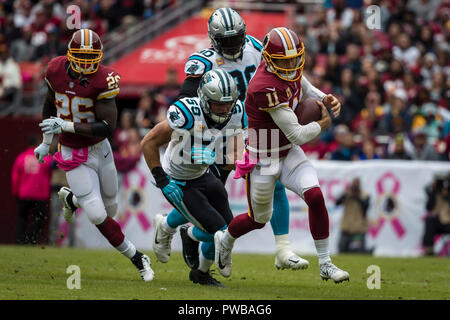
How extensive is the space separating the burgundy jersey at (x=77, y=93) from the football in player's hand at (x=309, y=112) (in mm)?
1609

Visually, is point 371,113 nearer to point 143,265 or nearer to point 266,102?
point 143,265

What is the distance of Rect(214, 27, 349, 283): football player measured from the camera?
669cm

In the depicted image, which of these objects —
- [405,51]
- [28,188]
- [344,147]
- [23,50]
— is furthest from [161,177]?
[23,50]

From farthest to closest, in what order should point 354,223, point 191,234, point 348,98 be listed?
point 348,98
point 354,223
point 191,234

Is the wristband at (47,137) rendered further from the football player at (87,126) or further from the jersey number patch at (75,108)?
the jersey number patch at (75,108)

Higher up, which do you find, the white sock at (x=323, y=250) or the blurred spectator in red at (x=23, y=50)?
the blurred spectator in red at (x=23, y=50)

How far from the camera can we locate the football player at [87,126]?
741cm

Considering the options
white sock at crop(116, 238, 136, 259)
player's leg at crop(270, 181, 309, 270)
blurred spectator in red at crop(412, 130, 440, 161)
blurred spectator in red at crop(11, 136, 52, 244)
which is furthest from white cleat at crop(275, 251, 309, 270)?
blurred spectator in red at crop(412, 130, 440, 161)

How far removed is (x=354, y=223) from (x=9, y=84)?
5.99 meters

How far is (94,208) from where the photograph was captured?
7.38 m

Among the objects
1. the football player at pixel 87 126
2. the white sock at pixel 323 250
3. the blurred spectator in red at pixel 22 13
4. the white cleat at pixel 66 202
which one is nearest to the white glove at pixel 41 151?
the football player at pixel 87 126

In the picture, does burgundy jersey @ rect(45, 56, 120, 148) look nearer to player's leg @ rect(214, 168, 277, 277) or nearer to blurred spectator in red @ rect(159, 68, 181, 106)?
player's leg @ rect(214, 168, 277, 277)

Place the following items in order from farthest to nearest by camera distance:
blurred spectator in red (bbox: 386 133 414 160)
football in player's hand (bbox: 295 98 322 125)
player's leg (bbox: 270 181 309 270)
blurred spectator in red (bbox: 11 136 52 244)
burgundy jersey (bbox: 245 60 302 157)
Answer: blurred spectator in red (bbox: 386 133 414 160), blurred spectator in red (bbox: 11 136 52 244), player's leg (bbox: 270 181 309 270), football in player's hand (bbox: 295 98 322 125), burgundy jersey (bbox: 245 60 302 157)

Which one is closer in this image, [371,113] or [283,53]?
[283,53]
